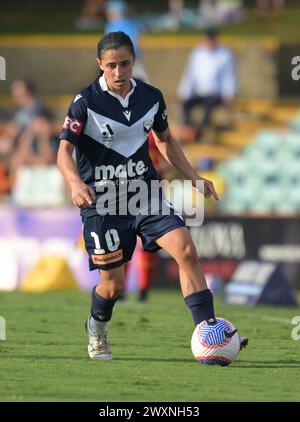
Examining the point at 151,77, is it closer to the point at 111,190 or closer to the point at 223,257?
the point at 223,257

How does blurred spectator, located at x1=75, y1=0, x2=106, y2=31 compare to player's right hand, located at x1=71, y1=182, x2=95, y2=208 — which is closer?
player's right hand, located at x1=71, y1=182, x2=95, y2=208

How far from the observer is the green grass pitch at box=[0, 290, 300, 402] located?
792 cm

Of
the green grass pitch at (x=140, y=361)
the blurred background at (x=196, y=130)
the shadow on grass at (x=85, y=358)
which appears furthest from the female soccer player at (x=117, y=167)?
the blurred background at (x=196, y=130)

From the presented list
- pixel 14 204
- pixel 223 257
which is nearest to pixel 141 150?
pixel 223 257

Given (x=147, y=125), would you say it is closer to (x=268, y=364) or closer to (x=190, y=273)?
(x=190, y=273)

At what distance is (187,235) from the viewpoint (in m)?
8.98

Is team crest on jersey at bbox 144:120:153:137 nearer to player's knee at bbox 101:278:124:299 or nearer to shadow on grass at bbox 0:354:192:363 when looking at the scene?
player's knee at bbox 101:278:124:299

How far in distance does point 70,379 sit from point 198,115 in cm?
1472

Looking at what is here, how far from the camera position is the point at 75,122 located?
8969 mm

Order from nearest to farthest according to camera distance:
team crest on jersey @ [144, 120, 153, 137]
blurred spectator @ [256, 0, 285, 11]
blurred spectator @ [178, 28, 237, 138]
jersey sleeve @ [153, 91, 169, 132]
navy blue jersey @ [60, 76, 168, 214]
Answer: navy blue jersey @ [60, 76, 168, 214] → team crest on jersey @ [144, 120, 153, 137] → jersey sleeve @ [153, 91, 169, 132] → blurred spectator @ [178, 28, 237, 138] → blurred spectator @ [256, 0, 285, 11]

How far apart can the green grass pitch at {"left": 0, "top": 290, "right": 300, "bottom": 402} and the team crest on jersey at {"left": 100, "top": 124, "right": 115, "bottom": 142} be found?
61.3 inches

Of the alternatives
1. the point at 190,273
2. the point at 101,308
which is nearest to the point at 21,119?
the point at 101,308

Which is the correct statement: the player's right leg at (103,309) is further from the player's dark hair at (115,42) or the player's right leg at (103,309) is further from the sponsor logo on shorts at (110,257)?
the player's dark hair at (115,42)

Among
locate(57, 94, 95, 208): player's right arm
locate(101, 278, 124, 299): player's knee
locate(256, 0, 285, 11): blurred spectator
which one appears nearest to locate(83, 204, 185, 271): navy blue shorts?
locate(101, 278, 124, 299): player's knee
